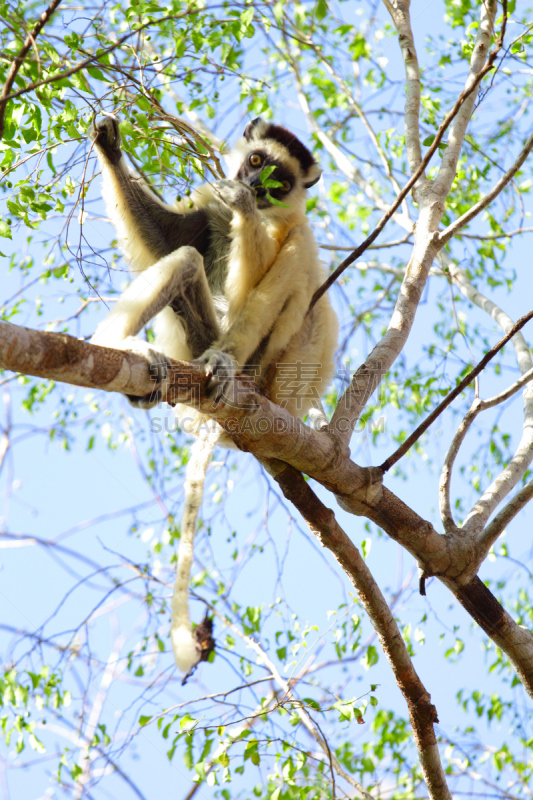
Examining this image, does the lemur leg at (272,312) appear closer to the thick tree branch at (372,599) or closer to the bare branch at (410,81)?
the thick tree branch at (372,599)

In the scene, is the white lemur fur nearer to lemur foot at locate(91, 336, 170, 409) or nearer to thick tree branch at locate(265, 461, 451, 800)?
lemur foot at locate(91, 336, 170, 409)

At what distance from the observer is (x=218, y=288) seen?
4.36 meters

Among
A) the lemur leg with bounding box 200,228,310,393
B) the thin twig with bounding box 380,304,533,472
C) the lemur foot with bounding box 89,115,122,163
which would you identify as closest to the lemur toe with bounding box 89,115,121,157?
the lemur foot with bounding box 89,115,122,163

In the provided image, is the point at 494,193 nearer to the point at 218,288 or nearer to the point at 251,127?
the point at 218,288

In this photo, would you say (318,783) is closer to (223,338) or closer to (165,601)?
(165,601)

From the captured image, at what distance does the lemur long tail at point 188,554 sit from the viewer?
3.25 m

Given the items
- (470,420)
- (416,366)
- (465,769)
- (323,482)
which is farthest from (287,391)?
(465,769)

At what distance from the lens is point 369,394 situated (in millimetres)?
3637

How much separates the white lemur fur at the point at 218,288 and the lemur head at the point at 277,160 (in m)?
0.02

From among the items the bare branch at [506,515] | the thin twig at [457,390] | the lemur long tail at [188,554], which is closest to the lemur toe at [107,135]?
the lemur long tail at [188,554]

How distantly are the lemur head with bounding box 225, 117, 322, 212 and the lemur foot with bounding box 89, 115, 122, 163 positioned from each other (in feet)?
3.18

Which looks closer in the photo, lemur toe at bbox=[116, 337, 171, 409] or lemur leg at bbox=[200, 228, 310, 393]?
lemur toe at bbox=[116, 337, 171, 409]

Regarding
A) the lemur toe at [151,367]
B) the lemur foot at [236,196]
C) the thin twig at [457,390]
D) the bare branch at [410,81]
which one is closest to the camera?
the lemur toe at [151,367]

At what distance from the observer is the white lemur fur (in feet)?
11.2
